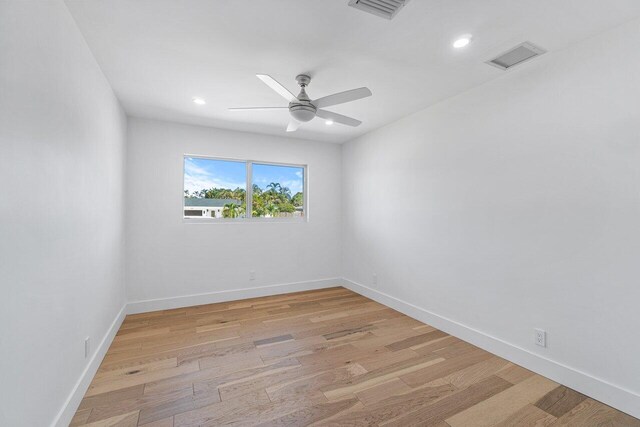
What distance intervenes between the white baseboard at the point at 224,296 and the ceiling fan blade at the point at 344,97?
2.86m

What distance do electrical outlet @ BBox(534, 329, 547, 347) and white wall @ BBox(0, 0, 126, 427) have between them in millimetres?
3153

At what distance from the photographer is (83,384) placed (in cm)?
192

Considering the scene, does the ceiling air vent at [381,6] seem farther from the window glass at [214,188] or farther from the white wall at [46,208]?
the window glass at [214,188]

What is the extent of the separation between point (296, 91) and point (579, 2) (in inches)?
81.9

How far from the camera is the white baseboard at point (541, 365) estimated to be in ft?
5.92

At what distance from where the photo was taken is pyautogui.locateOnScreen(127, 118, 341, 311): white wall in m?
3.56

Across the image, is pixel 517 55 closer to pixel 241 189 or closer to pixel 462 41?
pixel 462 41

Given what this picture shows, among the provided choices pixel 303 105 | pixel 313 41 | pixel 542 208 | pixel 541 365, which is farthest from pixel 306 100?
pixel 541 365

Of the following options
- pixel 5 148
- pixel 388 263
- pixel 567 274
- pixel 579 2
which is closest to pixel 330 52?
pixel 579 2

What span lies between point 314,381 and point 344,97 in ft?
7.23

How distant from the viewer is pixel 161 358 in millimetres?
2453

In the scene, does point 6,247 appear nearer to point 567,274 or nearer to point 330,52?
point 330,52

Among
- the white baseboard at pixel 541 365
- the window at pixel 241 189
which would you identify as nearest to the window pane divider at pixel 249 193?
the window at pixel 241 189

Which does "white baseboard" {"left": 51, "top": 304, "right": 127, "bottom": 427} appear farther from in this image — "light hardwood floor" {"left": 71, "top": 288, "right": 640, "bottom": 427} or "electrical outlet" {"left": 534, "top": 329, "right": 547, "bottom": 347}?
"electrical outlet" {"left": 534, "top": 329, "right": 547, "bottom": 347}
